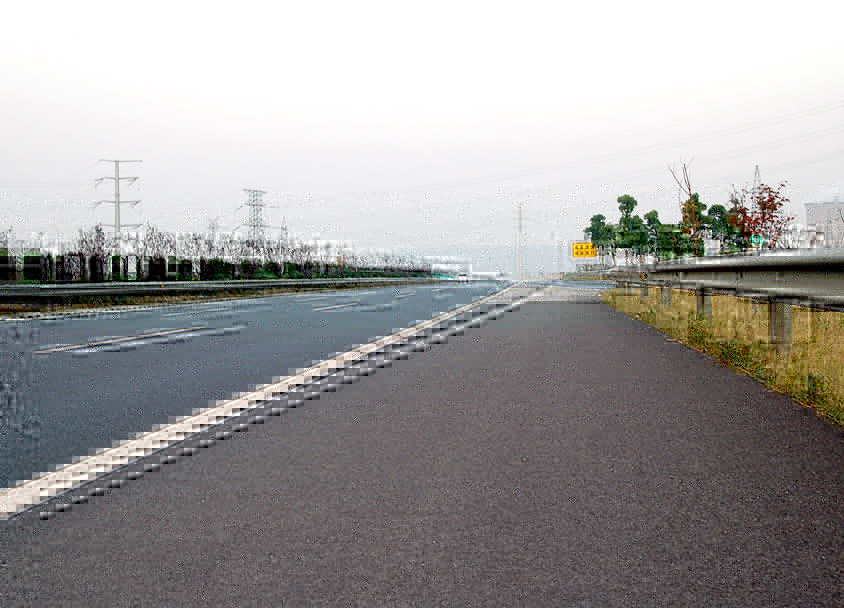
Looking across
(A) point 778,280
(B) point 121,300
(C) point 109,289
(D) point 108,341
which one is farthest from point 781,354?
(B) point 121,300

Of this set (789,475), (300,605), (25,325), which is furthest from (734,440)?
(25,325)

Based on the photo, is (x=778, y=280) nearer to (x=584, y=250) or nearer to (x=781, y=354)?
(x=781, y=354)

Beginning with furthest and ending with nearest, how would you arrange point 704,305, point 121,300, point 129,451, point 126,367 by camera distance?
1. point 121,300
2. point 704,305
3. point 126,367
4. point 129,451

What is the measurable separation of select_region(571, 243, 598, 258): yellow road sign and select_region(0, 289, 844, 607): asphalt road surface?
131 m

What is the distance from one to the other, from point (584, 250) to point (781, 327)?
421ft

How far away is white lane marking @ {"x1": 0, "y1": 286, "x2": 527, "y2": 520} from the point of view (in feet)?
14.3

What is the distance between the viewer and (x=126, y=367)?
32.0ft

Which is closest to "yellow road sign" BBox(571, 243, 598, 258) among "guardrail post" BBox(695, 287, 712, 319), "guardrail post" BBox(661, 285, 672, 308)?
"guardrail post" BBox(661, 285, 672, 308)

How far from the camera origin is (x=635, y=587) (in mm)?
3195

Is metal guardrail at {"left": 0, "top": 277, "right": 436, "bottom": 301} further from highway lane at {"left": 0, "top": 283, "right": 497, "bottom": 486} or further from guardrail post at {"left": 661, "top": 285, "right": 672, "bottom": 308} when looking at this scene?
guardrail post at {"left": 661, "top": 285, "right": 672, "bottom": 308}

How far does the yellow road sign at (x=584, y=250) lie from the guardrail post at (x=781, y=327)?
417ft

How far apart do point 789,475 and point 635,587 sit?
2.08m

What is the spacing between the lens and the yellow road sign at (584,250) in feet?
444

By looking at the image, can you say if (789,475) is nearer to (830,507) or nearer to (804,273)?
(830,507)
